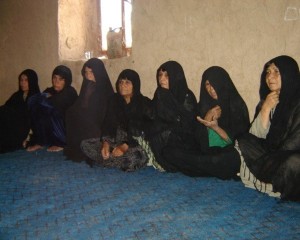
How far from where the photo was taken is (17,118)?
173 inches

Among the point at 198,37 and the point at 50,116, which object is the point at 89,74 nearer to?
the point at 50,116

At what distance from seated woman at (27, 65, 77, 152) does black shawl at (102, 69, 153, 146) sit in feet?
3.03

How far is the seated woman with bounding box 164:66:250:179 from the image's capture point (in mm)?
2992

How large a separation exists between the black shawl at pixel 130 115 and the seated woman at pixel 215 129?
0.44 metres

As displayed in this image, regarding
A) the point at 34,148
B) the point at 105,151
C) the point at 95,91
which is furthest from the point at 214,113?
the point at 34,148

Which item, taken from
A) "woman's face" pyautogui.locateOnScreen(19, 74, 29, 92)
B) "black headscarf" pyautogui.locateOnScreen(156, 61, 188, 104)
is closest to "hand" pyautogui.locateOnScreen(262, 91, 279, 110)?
"black headscarf" pyautogui.locateOnScreen(156, 61, 188, 104)

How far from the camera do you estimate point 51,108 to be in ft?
14.1

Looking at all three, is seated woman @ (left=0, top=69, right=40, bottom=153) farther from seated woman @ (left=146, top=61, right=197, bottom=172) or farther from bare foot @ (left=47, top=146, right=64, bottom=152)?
seated woman @ (left=146, top=61, right=197, bottom=172)

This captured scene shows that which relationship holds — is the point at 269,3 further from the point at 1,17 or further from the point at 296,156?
the point at 1,17

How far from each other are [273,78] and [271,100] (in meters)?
0.18

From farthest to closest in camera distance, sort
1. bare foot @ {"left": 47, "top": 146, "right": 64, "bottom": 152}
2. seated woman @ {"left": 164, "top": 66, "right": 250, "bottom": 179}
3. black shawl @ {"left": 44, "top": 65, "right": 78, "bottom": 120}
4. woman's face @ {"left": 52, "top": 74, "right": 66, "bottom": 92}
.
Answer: woman's face @ {"left": 52, "top": 74, "right": 66, "bottom": 92}
black shawl @ {"left": 44, "top": 65, "right": 78, "bottom": 120}
bare foot @ {"left": 47, "top": 146, "right": 64, "bottom": 152}
seated woman @ {"left": 164, "top": 66, "right": 250, "bottom": 179}

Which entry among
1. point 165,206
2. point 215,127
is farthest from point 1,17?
point 165,206

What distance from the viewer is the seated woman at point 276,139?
8.07 feet

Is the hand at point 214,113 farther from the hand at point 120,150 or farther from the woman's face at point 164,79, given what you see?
the hand at point 120,150
